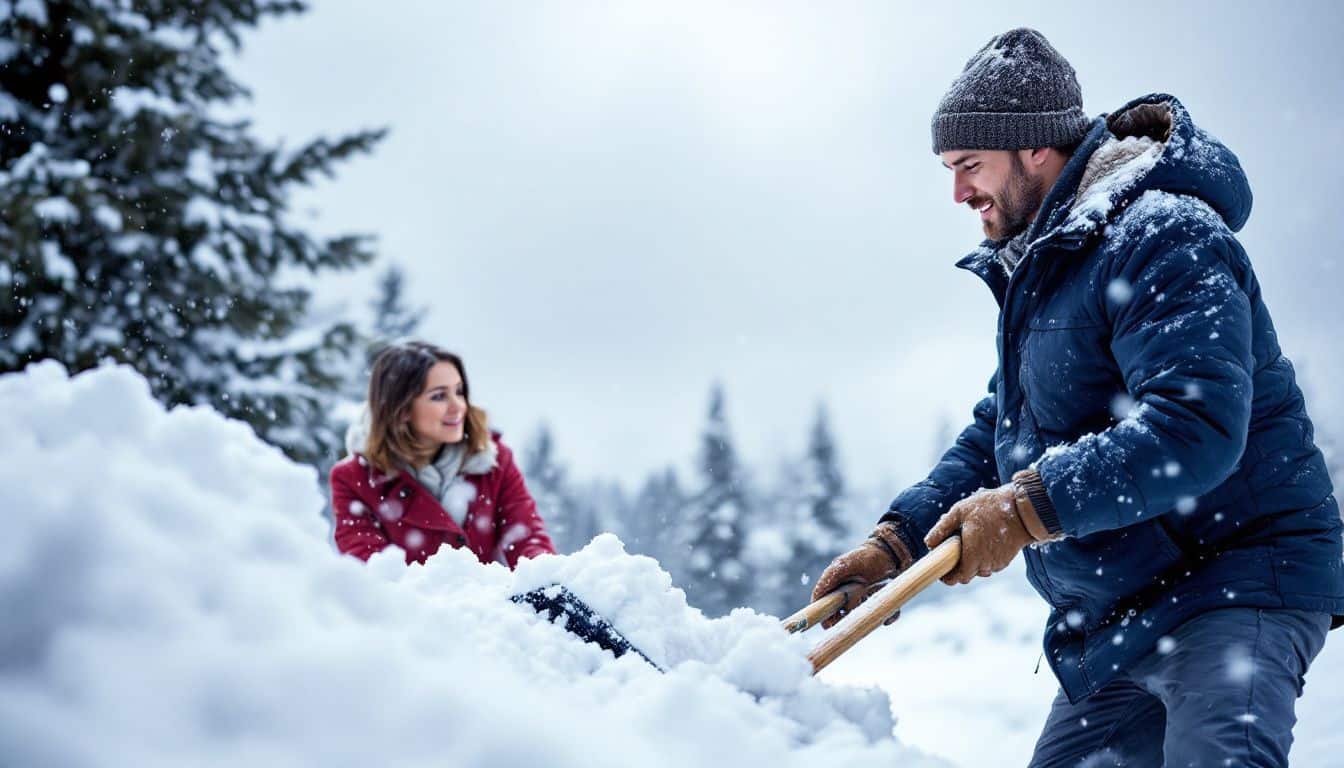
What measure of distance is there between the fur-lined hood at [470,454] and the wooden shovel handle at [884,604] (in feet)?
11.1

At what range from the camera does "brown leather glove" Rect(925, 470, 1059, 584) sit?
7.72 ft

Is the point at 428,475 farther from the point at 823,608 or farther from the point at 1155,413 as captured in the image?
the point at 1155,413

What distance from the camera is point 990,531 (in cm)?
240

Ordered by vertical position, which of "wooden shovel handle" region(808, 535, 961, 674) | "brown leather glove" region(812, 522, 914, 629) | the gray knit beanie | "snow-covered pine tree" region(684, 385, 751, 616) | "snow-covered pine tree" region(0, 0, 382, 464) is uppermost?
"snow-covered pine tree" region(684, 385, 751, 616)

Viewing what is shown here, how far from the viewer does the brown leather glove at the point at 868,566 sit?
3.08 meters

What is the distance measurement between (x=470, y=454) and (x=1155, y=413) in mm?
4047

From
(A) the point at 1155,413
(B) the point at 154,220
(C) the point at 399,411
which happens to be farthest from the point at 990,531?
(B) the point at 154,220

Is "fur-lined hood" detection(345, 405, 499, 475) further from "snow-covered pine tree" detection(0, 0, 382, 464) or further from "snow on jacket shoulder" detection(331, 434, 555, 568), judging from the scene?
"snow-covered pine tree" detection(0, 0, 382, 464)

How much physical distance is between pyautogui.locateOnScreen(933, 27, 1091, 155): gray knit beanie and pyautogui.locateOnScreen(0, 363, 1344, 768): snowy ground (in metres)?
1.78

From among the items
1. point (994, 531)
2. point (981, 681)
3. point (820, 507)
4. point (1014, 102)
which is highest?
point (820, 507)

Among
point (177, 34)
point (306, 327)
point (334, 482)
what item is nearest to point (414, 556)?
point (334, 482)

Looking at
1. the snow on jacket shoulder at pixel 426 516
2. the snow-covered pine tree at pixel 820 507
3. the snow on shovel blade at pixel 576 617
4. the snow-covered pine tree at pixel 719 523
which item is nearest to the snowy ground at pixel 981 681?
the snow on shovel blade at pixel 576 617

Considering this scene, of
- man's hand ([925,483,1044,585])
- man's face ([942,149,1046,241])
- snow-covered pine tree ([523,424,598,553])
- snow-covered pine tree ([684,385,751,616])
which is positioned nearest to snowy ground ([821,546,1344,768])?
man's hand ([925,483,1044,585])

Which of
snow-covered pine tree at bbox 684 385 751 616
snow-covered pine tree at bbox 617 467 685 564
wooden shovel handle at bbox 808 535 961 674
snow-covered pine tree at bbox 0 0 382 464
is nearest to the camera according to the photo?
wooden shovel handle at bbox 808 535 961 674
